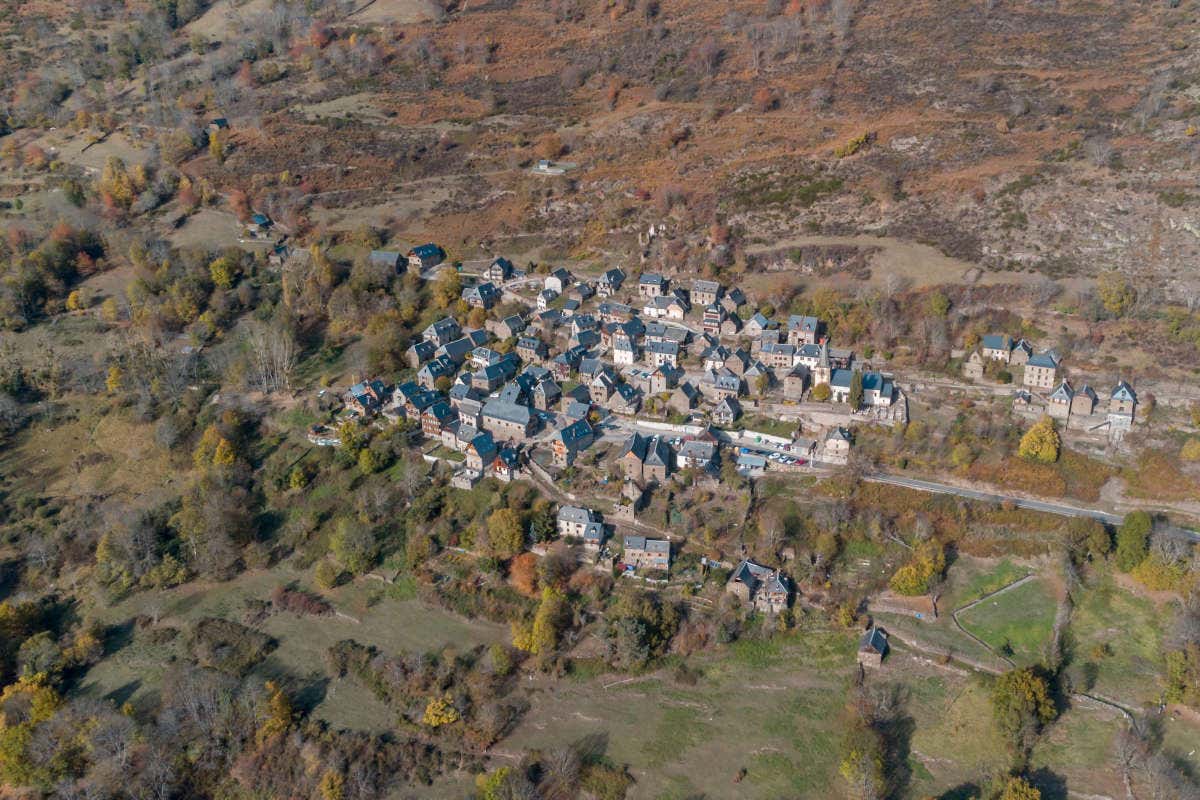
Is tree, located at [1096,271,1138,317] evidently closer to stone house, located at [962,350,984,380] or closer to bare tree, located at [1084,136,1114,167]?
stone house, located at [962,350,984,380]

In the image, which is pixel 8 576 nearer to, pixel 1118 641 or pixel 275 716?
pixel 275 716

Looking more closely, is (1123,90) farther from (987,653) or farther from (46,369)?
(46,369)

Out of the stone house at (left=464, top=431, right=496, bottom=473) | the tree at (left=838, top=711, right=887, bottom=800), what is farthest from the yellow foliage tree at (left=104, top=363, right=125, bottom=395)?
the tree at (left=838, top=711, right=887, bottom=800)

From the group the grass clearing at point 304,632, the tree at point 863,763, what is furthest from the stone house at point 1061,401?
the grass clearing at point 304,632

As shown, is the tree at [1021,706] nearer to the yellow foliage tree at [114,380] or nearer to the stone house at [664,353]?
the stone house at [664,353]

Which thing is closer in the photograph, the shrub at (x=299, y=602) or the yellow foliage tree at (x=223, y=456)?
the shrub at (x=299, y=602)

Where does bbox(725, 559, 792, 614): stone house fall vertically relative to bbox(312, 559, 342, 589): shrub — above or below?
above
